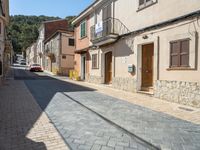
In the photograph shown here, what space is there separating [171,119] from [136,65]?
20.1 feet

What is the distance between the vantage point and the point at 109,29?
1541 cm

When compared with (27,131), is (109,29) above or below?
above

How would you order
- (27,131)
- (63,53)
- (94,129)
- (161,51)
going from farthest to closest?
(63,53)
(161,51)
(94,129)
(27,131)

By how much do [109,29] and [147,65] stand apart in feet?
14.2

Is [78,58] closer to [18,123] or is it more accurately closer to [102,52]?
[102,52]

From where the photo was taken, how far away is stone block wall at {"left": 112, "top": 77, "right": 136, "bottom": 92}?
507 inches

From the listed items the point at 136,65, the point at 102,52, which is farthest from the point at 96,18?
the point at 136,65

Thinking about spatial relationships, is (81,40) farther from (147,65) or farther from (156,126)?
(156,126)

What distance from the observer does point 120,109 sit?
7.97 metres

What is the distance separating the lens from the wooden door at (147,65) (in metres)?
12.2

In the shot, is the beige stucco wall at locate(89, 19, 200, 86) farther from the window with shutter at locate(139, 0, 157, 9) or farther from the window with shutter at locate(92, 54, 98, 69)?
the window with shutter at locate(92, 54, 98, 69)

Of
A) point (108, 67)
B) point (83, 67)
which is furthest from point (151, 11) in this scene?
point (83, 67)

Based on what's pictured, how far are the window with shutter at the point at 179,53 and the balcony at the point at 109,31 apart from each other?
4.37m

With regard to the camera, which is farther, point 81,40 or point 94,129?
point 81,40
